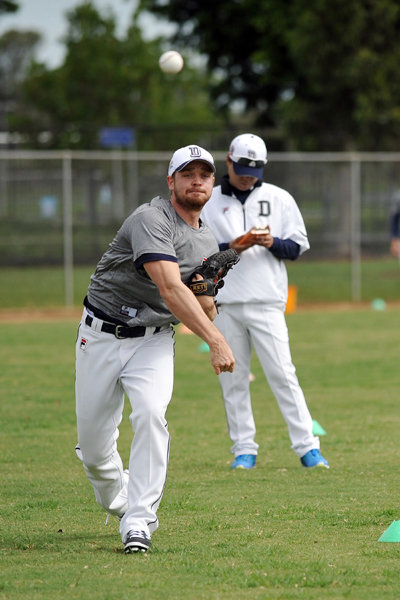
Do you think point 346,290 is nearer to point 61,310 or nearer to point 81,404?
point 61,310

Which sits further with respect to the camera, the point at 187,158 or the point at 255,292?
the point at 255,292

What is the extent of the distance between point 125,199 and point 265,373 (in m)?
16.8

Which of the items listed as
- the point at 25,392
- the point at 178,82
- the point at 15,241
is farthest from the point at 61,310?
the point at 178,82

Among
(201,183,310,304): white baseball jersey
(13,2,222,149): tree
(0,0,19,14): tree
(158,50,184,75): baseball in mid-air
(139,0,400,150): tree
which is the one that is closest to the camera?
(201,183,310,304): white baseball jersey

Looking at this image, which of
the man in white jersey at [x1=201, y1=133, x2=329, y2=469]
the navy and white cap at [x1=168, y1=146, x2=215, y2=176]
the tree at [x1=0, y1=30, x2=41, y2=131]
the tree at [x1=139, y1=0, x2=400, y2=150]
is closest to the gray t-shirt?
the navy and white cap at [x1=168, y1=146, x2=215, y2=176]

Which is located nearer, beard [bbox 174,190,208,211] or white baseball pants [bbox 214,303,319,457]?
beard [bbox 174,190,208,211]

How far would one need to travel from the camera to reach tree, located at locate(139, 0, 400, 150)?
2736 centimetres

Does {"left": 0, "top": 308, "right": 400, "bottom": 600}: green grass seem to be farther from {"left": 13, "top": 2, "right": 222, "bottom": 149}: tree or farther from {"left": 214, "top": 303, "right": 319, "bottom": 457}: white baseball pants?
{"left": 13, "top": 2, "right": 222, "bottom": 149}: tree

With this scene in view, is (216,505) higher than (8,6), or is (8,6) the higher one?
(8,6)

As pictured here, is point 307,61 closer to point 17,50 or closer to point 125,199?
point 125,199

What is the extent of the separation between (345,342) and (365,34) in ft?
46.4

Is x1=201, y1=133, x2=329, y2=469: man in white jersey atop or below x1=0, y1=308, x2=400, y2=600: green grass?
atop

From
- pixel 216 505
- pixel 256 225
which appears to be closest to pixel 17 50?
pixel 256 225

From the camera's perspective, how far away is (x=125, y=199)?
80.6 feet
